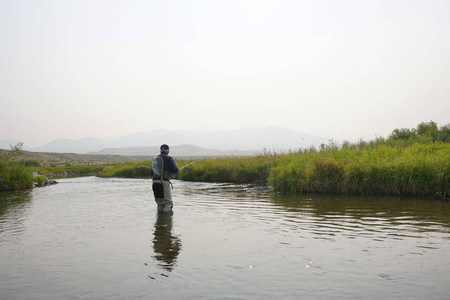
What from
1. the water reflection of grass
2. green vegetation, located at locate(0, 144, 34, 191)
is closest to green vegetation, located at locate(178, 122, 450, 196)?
the water reflection of grass

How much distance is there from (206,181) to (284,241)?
20.6 m

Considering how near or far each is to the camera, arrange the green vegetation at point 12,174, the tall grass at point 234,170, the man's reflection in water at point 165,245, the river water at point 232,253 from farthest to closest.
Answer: the tall grass at point 234,170
the green vegetation at point 12,174
the man's reflection in water at point 165,245
the river water at point 232,253

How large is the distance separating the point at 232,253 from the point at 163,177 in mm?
5439

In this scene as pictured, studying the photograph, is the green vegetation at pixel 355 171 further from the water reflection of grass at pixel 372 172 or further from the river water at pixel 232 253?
the river water at pixel 232 253

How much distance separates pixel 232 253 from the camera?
7430 millimetres

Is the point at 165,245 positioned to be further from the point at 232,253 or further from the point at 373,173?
the point at 373,173

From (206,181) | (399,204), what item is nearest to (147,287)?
(399,204)

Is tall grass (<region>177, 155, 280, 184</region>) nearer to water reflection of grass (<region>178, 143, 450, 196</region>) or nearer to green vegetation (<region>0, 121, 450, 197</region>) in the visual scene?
green vegetation (<region>0, 121, 450, 197</region>)

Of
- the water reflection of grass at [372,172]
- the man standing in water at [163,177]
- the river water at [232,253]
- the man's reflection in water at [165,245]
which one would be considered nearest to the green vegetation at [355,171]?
the water reflection of grass at [372,172]

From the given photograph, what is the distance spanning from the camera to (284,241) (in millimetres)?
8289

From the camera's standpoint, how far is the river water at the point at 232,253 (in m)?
5.48

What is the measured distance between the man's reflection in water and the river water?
0.08 feet

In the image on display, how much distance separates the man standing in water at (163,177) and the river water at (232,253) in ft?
1.75

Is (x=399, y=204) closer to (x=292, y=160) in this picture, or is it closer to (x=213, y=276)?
(x=292, y=160)
